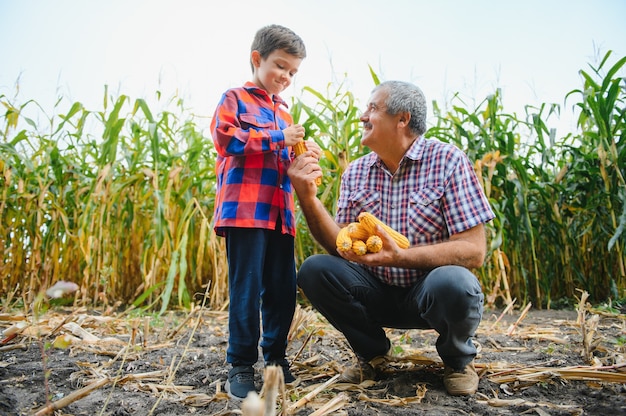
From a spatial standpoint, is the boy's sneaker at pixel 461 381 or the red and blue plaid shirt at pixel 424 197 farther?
the red and blue plaid shirt at pixel 424 197

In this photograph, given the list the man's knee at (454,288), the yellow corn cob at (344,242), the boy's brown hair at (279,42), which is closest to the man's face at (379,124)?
the boy's brown hair at (279,42)

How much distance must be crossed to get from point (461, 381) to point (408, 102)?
1.09 m

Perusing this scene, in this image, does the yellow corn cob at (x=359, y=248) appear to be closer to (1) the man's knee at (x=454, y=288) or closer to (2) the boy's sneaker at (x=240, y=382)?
(1) the man's knee at (x=454, y=288)

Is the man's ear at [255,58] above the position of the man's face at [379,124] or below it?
above

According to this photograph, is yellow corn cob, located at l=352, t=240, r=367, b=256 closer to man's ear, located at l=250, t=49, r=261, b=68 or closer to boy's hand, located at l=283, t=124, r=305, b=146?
boy's hand, located at l=283, t=124, r=305, b=146

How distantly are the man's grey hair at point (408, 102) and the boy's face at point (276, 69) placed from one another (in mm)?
391

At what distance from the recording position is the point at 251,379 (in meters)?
Answer: 1.67

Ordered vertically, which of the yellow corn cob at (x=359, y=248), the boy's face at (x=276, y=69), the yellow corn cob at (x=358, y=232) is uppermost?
the boy's face at (x=276, y=69)

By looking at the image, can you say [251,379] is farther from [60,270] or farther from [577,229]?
[577,229]

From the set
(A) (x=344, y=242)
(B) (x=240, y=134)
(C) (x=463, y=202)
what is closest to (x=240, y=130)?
(B) (x=240, y=134)

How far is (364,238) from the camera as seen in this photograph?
5.72 ft

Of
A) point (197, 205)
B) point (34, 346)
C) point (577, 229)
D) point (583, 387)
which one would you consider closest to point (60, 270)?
point (197, 205)

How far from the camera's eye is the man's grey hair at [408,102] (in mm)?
1901

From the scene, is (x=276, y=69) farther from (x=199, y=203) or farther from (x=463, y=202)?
(x=199, y=203)
